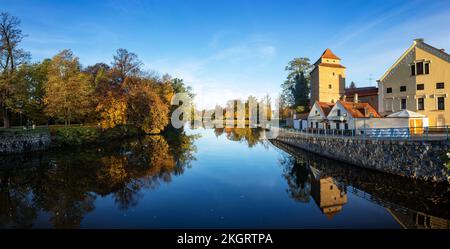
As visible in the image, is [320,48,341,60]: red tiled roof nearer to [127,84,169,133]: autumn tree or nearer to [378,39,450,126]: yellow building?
[378,39,450,126]: yellow building

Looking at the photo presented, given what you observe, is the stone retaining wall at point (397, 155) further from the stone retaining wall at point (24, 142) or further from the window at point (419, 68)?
the stone retaining wall at point (24, 142)

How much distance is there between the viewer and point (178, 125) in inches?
2458

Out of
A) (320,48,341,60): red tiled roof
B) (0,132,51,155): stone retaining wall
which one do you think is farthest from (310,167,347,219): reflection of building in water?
(320,48,341,60): red tiled roof

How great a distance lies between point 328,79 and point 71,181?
132ft

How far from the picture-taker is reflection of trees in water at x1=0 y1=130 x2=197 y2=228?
9.74 meters

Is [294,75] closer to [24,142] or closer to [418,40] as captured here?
[418,40]

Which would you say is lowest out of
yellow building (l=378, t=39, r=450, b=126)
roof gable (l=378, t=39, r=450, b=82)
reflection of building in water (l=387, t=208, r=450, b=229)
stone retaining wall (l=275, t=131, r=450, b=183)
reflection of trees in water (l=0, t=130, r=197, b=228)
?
reflection of building in water (l=387, t=208, r=450, b=229)

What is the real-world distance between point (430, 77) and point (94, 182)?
31.4m

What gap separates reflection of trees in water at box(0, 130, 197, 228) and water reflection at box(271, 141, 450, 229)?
27.4 ft

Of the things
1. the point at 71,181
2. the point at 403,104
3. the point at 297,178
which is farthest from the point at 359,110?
the point at 71,181

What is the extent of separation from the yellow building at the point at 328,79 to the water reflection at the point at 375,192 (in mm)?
26021

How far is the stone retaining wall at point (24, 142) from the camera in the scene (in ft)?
70.4

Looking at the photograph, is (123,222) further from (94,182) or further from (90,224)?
(94,182)
